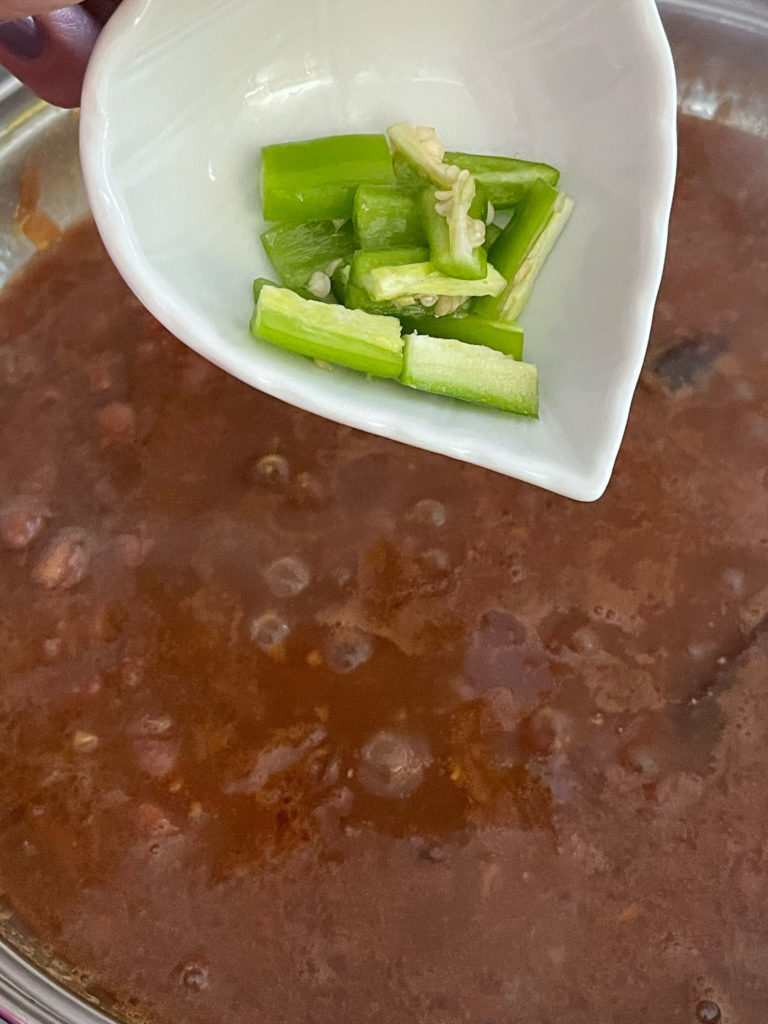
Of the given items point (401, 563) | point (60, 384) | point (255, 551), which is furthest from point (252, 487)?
point (60, 384)

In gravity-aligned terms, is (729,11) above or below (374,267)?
below

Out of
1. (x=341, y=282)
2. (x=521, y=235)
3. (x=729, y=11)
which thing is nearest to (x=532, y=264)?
(x=521, y=235)

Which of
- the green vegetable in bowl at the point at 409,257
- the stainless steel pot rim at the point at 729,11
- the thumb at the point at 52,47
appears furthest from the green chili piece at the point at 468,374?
the stainless steel pot rim at the point at 729,11

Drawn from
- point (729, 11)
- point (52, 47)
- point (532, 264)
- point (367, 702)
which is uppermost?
point (52, 47)

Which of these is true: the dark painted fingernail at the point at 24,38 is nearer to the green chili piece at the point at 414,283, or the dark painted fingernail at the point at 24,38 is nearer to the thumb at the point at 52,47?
the thumb at the point at 52,47

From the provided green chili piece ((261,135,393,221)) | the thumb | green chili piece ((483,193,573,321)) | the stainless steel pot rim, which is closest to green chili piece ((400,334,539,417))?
green chili piece ((483,193,573,321))

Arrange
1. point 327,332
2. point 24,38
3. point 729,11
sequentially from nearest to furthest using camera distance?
point 327,332, point 24,38, point 729,11

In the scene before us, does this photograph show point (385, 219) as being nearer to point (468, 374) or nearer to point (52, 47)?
point (468, 374)

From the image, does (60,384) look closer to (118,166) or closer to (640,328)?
(118,166)
